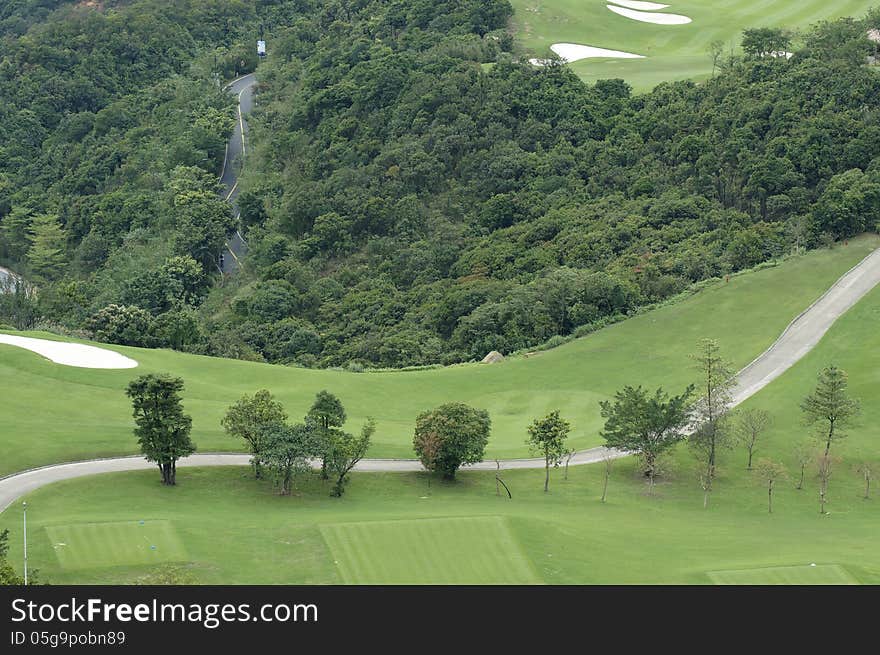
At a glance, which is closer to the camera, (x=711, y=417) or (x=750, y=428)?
(x=711, y=417)

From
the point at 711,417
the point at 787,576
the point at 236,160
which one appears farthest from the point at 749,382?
the point at 236,160

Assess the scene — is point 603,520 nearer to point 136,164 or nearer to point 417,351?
point 417,351

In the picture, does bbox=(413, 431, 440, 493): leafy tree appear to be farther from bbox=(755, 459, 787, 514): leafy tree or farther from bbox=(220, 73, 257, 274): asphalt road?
bbox=(220, 73, 257, 274): asphalt road

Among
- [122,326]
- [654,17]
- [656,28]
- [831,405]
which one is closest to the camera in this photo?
[831,405]

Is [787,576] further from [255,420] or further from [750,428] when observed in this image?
[255,420]

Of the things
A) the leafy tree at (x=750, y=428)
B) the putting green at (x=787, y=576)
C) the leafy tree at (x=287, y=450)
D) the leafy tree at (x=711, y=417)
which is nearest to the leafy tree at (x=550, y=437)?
the leafy tree at (x=711, y=417)

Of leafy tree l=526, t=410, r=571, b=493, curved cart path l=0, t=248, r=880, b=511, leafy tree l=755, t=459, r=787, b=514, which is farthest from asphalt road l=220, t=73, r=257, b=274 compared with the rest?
leafy tree l=755, t=459, r=787, b=514
